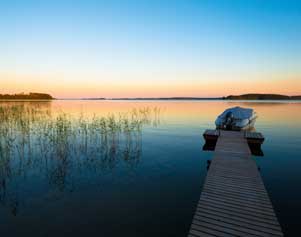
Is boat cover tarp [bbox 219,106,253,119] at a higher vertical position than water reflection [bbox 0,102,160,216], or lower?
higher

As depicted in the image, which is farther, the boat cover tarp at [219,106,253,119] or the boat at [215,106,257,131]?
the boat cover tarp at [219,106,253,119]

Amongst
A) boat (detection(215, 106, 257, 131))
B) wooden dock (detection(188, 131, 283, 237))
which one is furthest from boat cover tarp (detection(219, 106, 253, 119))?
wooden dock (detection(188, 131, 283, 237))

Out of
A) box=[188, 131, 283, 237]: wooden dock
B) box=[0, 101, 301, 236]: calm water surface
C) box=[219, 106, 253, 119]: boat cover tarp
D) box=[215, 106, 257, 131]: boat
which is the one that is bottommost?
box=[0, 101, 301, 236]: calm water surface

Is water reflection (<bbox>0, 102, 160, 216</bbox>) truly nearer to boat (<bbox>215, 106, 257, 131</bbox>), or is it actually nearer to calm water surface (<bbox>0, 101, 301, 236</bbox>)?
calm water surface (<bbox>0, 101, 301, 236</bbox>)

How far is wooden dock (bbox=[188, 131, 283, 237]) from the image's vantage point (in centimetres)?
420

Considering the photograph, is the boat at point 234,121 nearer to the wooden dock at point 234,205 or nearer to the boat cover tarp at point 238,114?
the boat cover tarp at point 238,114

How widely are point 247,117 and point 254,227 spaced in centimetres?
1446

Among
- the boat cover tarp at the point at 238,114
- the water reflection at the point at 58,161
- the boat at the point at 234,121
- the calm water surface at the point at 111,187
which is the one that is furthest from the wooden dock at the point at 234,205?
the boat cover tarp at the point at 238,114

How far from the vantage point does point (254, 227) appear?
13.9 feet

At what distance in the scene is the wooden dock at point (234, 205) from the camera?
420 centimetres

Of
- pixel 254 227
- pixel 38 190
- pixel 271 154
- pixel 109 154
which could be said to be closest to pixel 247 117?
pixel 271 154

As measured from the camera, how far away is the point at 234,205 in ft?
16.8

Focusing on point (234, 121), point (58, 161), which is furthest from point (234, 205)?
point (234, 121)

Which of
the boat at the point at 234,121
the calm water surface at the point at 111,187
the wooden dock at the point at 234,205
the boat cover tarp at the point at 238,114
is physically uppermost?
the boat cover tarp at the point at 238,114
